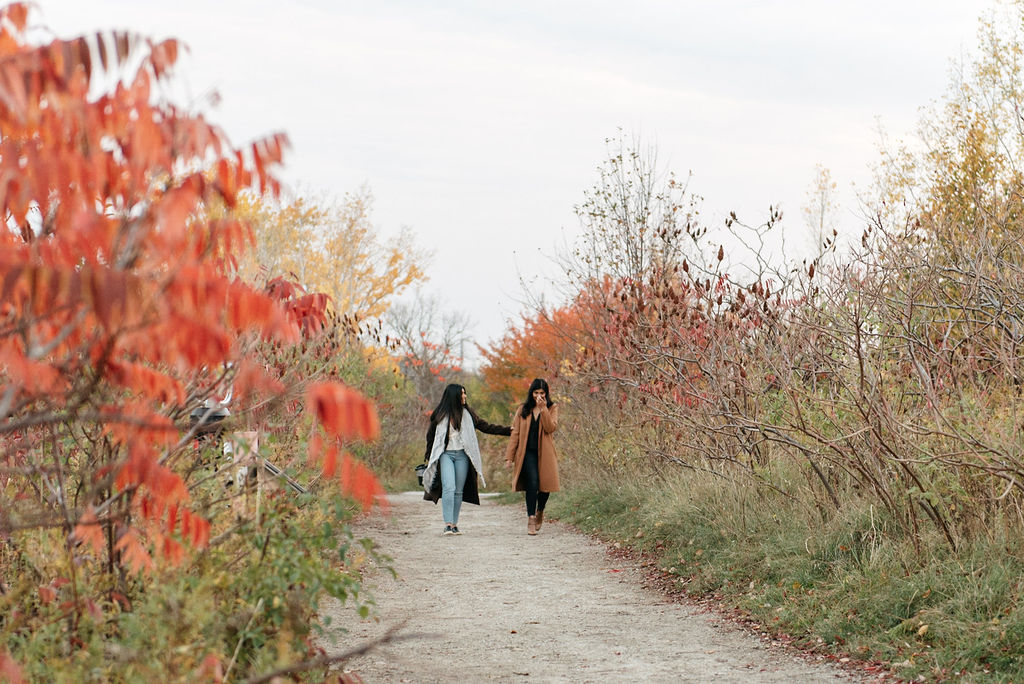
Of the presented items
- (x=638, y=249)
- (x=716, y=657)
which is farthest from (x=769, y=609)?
(x=638, y=249)

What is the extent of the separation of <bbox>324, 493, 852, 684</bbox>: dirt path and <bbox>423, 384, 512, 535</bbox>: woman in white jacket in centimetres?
154

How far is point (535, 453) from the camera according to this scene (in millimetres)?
14172

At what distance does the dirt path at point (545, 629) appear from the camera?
612 cm

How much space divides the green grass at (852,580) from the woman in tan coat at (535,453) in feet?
10.8

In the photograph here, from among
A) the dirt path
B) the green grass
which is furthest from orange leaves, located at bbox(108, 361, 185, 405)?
the green grass

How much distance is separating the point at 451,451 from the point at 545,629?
20.9 feet

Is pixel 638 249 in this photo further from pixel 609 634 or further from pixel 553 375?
pixel 609 634

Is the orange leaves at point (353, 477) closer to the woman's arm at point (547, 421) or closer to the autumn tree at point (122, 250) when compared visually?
the autumn tree at point (122, 250)

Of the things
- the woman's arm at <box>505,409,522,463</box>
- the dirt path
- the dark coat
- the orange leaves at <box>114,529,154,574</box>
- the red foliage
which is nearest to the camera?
the red foliage

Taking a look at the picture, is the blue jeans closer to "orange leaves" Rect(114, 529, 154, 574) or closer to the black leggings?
the black leggings

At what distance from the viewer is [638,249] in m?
17.3

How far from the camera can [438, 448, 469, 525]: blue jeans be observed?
13.5m

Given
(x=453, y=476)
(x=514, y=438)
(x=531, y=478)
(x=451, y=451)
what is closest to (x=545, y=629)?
(x=453, y=476)

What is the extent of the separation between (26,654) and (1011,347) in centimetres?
613
